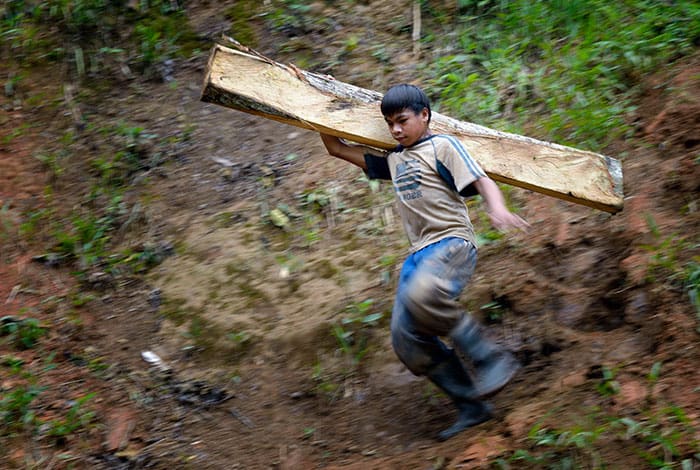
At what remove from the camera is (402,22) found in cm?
694

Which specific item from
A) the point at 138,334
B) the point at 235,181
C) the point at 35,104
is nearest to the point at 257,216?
the point at 235,181

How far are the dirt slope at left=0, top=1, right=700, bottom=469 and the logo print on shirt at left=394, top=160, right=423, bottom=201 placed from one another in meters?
1.09

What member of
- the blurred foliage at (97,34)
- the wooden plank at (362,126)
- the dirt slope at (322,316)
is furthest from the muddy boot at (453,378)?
the blurred foliage at (97,34)

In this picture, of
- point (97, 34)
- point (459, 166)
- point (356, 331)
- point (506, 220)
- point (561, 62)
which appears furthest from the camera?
point (97, 34)

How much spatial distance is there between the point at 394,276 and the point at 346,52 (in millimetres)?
2582

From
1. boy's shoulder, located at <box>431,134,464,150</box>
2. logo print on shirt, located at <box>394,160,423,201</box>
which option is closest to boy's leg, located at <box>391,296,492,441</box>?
logo print on shirt, located at <box>394,160,423,201</box>

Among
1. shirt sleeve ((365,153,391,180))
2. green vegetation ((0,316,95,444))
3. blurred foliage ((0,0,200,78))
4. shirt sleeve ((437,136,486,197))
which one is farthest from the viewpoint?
blurred foliage ((0,0,200,78))

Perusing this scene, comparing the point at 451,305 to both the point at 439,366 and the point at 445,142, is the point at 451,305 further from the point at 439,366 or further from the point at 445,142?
the point at 445,142

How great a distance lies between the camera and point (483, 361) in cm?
379

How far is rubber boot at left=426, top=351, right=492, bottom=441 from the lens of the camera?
12.6 ft

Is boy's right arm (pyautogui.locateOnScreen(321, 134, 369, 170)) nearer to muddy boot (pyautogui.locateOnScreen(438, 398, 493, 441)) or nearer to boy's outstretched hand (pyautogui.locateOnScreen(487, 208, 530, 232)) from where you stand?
boy's outstretched hand (pyautogui.locateOnScreen(487, 208, 530, 232))

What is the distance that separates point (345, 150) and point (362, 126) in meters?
0.21

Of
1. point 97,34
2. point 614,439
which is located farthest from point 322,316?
point 97,34

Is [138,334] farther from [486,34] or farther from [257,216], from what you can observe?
[486,34]
